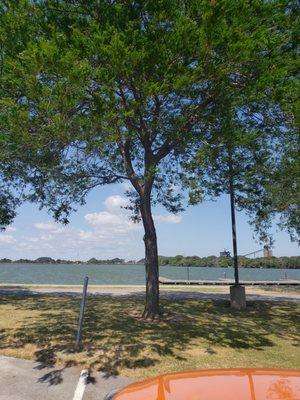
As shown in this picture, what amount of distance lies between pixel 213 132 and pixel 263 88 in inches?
71.7

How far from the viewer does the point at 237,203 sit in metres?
17.2

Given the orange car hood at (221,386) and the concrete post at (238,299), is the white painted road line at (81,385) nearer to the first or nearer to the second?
the orange car hood at (221,386)

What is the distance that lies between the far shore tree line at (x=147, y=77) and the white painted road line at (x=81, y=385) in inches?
191

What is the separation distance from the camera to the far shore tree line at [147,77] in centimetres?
991

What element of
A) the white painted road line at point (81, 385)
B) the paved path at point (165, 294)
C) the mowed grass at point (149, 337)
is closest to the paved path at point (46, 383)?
the white painted road line at point (81, 385)

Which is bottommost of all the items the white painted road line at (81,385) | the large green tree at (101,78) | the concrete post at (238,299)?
the white painted road line at (81,385)

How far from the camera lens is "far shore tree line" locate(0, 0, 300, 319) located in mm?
9906

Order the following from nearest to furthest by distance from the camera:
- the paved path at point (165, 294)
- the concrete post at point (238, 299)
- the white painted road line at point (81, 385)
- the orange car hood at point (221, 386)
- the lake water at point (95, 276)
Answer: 1. the orange car hood at point (221, 386)
2. the white painted road line at point (81, 385)
3. the concrete post at point (238, 299)
4. the paved path at point (165, 294)
5. the lake water at point (95, 276)

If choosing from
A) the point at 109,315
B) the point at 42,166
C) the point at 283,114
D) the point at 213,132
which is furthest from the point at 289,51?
the point at 109,315

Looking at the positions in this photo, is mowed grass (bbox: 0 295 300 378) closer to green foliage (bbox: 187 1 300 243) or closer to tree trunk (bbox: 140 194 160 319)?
tree trunk (bbox: 140 194 160 319)

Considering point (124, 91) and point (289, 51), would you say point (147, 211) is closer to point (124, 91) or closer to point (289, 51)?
point (124, 91)

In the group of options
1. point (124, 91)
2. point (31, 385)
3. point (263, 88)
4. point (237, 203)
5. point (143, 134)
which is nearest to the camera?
point (31, 385)

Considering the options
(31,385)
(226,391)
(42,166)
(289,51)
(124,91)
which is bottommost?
(31,385)

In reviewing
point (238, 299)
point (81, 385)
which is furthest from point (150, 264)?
point (81, 385)
